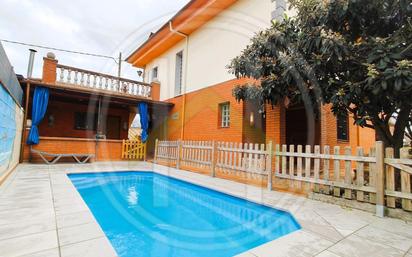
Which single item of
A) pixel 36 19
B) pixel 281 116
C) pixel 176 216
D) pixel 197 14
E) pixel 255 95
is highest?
pixel 36 19

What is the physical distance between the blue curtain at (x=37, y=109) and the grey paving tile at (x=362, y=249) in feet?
33.7

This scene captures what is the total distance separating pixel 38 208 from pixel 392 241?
4830 millimetres

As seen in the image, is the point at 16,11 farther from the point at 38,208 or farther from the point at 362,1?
the point at 362,1

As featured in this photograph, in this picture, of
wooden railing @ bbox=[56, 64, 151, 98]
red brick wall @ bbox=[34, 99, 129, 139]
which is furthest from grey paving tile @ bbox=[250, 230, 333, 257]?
red brick wall @ bbox=[34, 99, 129, 139]

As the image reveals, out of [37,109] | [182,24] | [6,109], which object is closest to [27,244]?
[6,109]

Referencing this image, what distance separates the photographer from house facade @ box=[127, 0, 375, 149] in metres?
7.50

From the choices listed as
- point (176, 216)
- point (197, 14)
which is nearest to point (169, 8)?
point (197, 14)

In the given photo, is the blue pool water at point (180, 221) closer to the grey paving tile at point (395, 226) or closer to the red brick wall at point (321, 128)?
the grey paving tile at point (395, 226)

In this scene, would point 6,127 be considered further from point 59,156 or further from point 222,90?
point 222,90

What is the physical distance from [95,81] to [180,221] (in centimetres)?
922

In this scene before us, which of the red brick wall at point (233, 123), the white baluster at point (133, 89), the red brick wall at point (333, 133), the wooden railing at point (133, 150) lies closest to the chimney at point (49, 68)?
the white baluster at point (133, 89)

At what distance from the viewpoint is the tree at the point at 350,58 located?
3447 mm

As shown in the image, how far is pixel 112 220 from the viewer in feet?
11.6

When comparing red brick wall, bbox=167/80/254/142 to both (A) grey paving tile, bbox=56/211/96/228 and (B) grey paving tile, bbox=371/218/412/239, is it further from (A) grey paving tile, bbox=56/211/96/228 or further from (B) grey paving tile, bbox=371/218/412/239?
(A) grey paving tile, bbox=56/211/96/228
